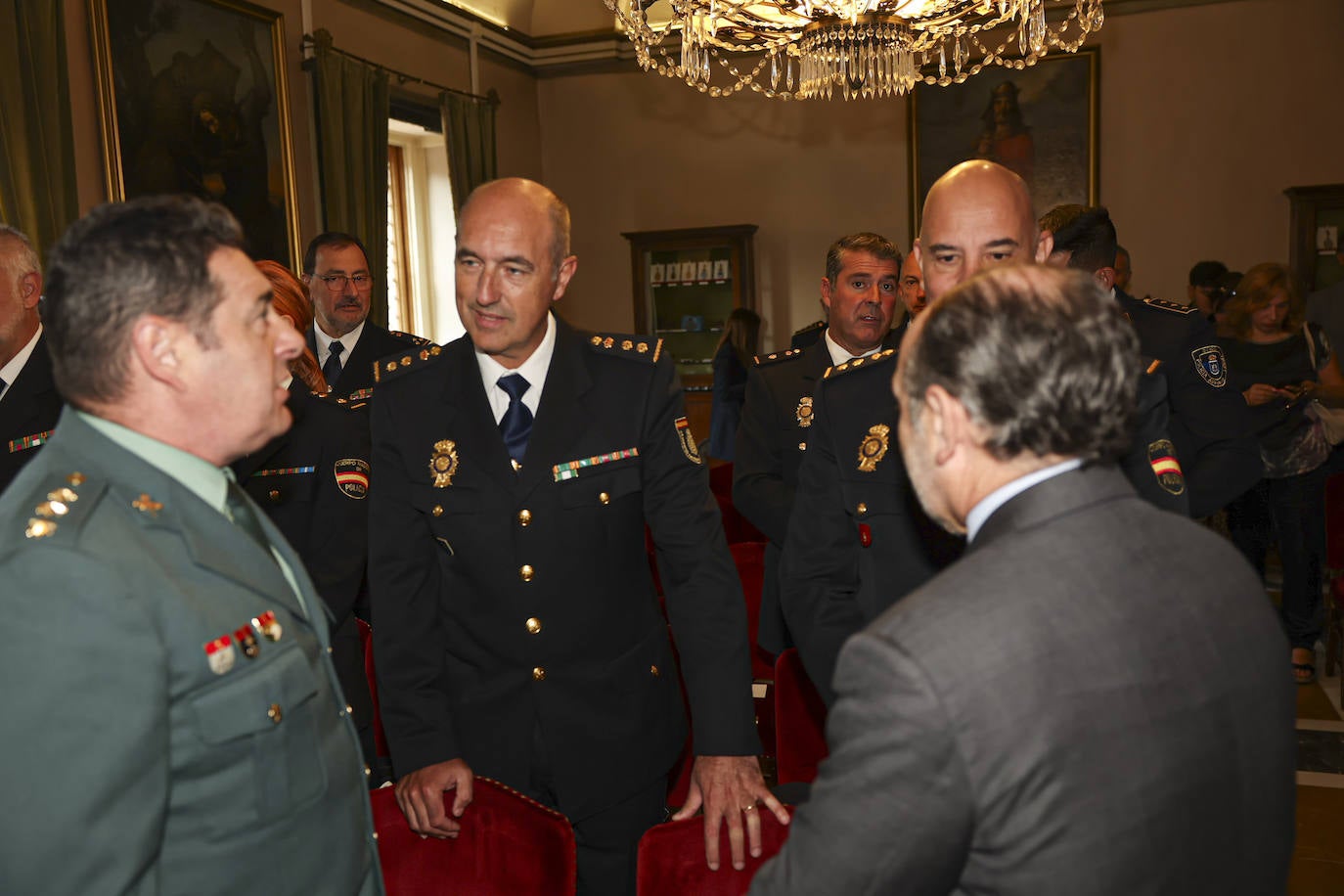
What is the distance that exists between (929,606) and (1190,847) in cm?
32

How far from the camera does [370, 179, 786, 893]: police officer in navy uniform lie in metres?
1.93

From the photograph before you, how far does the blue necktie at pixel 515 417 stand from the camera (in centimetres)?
203

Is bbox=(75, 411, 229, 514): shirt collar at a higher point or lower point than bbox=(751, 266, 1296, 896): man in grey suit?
higher

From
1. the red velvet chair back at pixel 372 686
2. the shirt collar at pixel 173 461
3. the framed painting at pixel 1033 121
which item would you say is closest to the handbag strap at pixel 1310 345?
the framed painting at pixel 1033 121

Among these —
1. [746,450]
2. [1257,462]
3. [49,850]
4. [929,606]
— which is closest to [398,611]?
[49,850]

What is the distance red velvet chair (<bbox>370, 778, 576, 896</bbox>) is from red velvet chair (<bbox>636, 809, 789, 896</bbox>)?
0.39 ft

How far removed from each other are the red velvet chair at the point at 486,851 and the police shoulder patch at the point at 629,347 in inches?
33.6

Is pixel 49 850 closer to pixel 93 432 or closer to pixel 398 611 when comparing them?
pixel 93 432

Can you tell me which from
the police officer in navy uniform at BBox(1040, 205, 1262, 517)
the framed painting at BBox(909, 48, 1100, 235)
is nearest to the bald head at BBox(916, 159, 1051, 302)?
the police officer in navy uniform at BBox(1040, 205, 1262, 517)

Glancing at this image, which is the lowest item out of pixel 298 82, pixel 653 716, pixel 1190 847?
pixel 653 716

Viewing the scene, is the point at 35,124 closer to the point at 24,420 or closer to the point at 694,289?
the point at 24,420

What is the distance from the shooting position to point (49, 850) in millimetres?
979

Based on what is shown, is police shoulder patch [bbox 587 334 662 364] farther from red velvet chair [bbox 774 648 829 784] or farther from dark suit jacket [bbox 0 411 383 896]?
dark suit jacket [bbox 0 411 383 896]

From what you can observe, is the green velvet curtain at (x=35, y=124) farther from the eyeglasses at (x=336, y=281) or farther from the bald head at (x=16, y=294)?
the bald head at (x=16, y=294)
